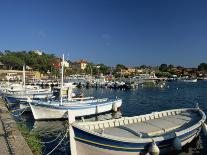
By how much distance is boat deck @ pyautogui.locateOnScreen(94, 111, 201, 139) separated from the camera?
624 inches

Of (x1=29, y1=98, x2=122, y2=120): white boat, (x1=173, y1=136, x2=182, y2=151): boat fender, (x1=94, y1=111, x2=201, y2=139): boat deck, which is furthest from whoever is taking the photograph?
(x1=29, y1=98, x2=122, y2=120): white boat

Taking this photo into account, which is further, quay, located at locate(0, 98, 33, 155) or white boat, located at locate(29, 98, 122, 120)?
white boat, located at locate(29, 98, 122, 120)

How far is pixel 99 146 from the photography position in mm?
14266

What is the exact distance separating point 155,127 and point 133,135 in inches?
102

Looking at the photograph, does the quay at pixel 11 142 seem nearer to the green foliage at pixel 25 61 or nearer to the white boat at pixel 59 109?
the white boat at pixel 59 109

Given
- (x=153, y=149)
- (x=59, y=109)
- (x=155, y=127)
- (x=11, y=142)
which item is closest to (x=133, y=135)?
(x=153, y=149)

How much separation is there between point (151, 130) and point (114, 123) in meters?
2.34

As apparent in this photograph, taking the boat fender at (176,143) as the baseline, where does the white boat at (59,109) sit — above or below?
above

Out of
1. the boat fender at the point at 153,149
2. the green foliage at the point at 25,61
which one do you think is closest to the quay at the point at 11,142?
the boat fender at the point at 153,149

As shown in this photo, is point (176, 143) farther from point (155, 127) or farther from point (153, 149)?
point (153, 149)

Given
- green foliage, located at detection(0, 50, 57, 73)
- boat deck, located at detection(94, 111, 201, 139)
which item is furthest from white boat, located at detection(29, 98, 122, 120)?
green foliage, located at detection(0, 50, 57, 73)

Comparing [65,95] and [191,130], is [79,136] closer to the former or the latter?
[191,130]

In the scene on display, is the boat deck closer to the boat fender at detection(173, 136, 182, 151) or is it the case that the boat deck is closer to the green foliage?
the boat fender at detection(173, 136, 182, 151)

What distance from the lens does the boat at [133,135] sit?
14102 millimetres
